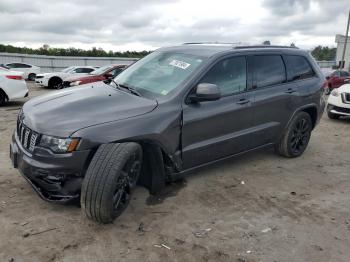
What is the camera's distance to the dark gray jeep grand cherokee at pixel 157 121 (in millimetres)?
3211

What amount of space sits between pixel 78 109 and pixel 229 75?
1.89m

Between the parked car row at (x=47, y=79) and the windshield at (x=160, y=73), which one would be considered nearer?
the windshield at (x=160, y=73)

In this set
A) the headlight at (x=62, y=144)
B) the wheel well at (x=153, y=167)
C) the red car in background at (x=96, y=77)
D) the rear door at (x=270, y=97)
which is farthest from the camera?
the red car in background at (x=96, y=77)

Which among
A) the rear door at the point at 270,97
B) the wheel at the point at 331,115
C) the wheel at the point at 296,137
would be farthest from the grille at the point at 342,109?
the rear door at the point at 270,97

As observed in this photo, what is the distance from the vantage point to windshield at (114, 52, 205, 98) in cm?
401

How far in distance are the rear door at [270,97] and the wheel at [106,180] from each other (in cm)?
206

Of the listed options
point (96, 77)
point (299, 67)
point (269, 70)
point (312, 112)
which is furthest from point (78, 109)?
point (96, 77)

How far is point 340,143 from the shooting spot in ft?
22.8

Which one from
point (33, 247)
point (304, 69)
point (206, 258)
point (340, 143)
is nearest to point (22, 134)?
point (33, 247)

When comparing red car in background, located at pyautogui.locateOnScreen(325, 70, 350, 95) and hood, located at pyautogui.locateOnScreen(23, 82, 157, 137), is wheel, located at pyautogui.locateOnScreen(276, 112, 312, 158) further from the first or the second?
red car in background, located at pyautogui.locateOnScreen(325, 70, 350, 95)

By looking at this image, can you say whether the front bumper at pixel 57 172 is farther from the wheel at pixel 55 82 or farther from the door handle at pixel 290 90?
the wheel at pixel 55 82

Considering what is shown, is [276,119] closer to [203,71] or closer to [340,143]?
[203,71]

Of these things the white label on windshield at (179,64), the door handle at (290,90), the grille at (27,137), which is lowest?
the grille at (27,137)

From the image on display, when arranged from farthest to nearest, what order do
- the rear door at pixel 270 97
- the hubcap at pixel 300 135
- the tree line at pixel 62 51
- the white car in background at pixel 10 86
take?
the tree line at pixel 62 51
the white car in background at pixel 10 86
the hubcap at pixel 300 135
the rear door at pixel 270 97
